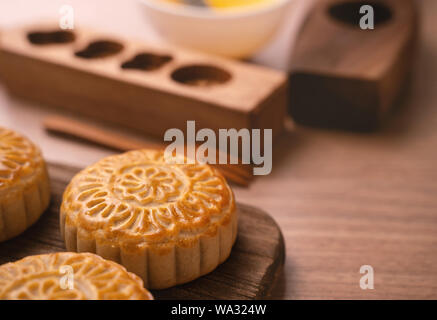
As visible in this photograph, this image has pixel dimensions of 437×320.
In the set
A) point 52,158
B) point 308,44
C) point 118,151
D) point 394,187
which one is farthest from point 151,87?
point 394,187

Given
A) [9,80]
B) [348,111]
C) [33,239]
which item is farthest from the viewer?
[9,80]

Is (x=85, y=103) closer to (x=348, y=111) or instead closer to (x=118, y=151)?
(x=118, y=151)

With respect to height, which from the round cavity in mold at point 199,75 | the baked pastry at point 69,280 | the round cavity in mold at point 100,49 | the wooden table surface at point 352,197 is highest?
the round cavity in mold at point 100,49
